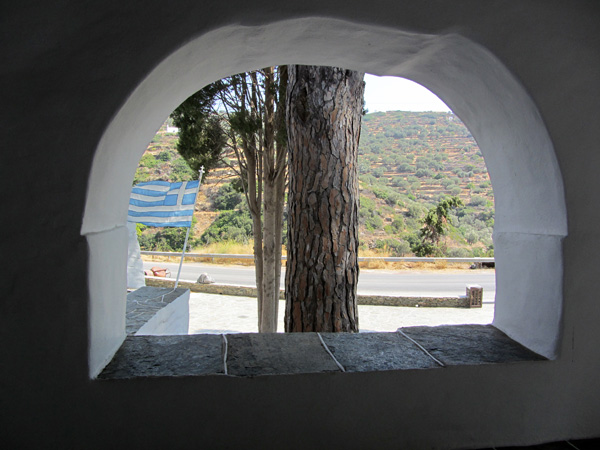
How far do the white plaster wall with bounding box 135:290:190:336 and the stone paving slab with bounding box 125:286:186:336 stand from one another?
0.10ft

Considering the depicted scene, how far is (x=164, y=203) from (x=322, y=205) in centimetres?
400

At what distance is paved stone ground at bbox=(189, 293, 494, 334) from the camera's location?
9422 mm

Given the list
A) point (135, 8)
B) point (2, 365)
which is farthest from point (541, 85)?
point (2, 365)

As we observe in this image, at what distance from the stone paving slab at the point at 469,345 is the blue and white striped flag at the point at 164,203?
20.2ft

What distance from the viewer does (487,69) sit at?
1467mm

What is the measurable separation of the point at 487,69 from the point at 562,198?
467mm

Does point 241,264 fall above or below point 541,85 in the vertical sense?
below

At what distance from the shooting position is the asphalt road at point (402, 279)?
13500 mm

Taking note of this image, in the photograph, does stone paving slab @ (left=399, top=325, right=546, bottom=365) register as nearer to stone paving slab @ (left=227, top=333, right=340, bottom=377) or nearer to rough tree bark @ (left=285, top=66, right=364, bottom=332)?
stone paving slab @ (left=227, top=333, right=340, bottom=377)

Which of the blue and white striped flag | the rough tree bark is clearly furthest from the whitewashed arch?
the blue and white striped flag

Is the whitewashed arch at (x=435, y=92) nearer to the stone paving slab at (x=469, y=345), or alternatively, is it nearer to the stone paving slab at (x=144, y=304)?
the stone paving slab at (x=469, y=345)

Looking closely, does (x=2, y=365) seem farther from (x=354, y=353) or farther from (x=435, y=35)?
(x=435, y=35)

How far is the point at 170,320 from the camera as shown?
145 inches

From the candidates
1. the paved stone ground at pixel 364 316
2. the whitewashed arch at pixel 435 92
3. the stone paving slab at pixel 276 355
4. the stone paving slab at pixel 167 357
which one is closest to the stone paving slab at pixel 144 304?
the stone paving slab at pixel 167 357
